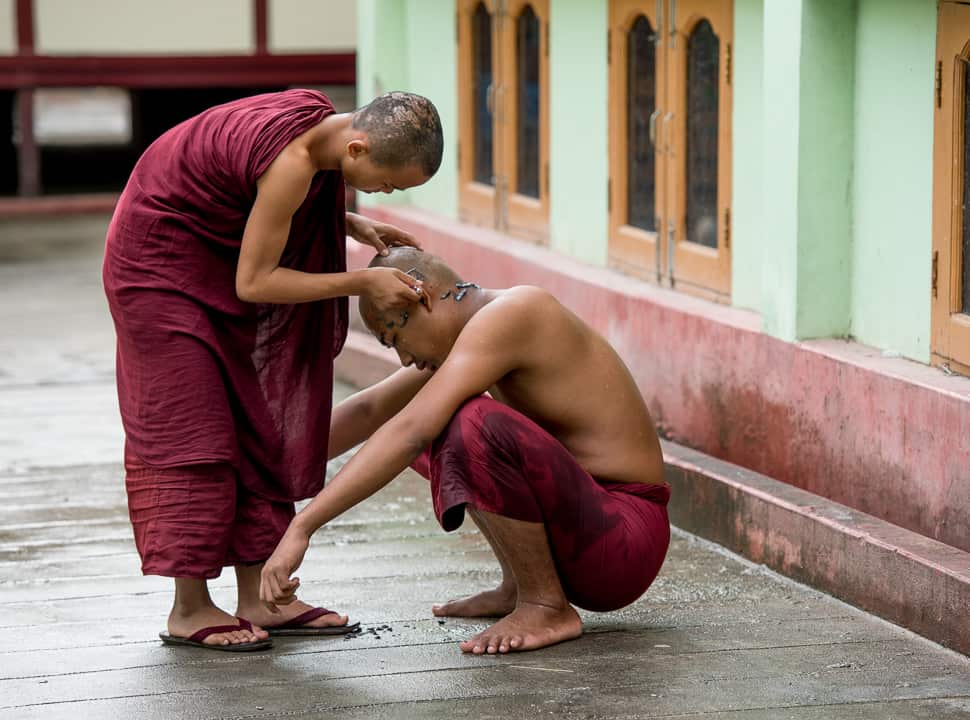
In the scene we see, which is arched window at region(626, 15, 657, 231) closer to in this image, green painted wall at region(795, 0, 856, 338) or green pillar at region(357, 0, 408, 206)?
green painted wall at region(795, 0, 856, 338)

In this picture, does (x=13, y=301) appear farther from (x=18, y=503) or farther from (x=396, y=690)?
(x=396, y=690)

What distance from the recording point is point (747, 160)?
5.45 metres

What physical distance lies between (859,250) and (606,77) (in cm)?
188

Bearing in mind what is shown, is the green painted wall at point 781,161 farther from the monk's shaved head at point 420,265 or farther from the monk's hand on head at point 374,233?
the monk's shaved head at point 420,265

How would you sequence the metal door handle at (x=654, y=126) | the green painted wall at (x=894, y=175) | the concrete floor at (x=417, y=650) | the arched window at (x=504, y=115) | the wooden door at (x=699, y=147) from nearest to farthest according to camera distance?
the concrete floor at (x=417, y=650), the green painted wall at (x=894, y=175), the wooden door at (x=699, y=147), the metal door handle at (x=654, y=126), the arched window at (x=504, y=115)

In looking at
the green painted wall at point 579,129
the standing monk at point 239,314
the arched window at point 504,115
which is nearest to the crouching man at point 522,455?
the standing monk at point 239,314

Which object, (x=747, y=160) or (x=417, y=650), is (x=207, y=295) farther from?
(x=747, y=160)

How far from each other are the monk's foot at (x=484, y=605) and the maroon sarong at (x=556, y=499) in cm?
21

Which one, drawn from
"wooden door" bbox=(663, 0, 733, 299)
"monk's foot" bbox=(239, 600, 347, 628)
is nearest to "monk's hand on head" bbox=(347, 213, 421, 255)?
"monk's foot" bbox=(239, 600, 347, 628)

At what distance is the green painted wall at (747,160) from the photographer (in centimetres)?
535

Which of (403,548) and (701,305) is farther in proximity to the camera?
(701,305)

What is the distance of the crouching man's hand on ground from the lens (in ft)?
12.0

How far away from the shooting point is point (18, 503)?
5.52 m

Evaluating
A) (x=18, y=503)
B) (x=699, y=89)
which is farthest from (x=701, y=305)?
(x=18, y=503)
